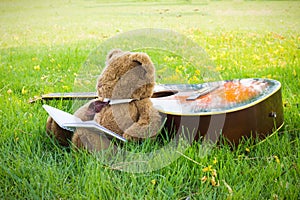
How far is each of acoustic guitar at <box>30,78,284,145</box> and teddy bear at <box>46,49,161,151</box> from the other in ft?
0.29

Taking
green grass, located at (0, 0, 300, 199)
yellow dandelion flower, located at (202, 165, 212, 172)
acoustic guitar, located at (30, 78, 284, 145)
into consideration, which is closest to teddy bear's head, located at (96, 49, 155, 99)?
acoustic guitar, located at (30, 78, 284, 145)

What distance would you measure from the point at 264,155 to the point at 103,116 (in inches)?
29.1

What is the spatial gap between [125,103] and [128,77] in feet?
0.37

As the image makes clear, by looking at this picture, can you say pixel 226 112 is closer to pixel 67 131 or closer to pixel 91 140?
pixel 91 140

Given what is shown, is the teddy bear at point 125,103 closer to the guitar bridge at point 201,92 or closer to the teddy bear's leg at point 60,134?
the teddy bear's leg at point 60,134

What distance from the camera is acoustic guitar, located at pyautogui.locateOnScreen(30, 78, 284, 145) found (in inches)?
67.9

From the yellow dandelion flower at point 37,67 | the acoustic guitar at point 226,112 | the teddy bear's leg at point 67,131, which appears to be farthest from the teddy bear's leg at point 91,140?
the yellow dandelion flower at point 37,67

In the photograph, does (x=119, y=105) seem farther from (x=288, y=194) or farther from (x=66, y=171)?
(x=288, y=194)

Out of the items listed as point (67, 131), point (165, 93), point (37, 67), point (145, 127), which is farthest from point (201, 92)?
point (37, 67)

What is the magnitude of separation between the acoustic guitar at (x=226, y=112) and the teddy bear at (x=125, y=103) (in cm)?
9

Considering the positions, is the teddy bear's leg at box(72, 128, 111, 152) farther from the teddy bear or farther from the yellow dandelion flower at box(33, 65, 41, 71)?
the yellow dandelion flower at box(33, 65, 41, 71)

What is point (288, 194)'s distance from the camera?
4.87ft

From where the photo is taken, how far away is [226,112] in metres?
1.72

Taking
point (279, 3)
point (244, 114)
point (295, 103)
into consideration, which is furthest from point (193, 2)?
point (244, 114)
